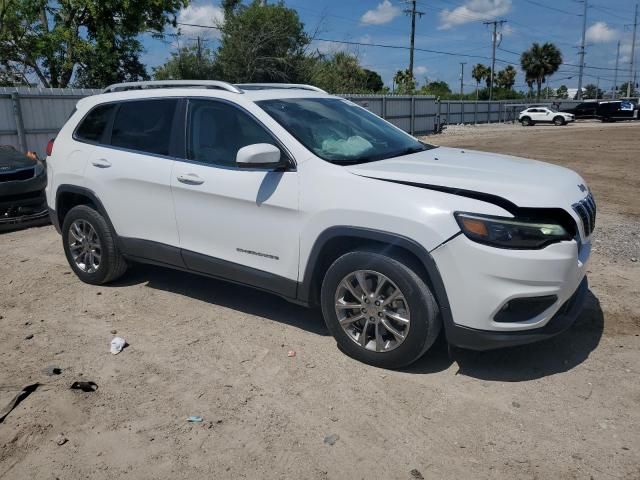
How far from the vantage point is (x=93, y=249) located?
214 inches

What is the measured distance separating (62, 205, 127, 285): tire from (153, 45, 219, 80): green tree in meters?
25.7

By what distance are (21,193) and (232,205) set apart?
17.7ft

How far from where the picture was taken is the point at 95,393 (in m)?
3.62

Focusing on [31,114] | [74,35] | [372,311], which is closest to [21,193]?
[372,311]

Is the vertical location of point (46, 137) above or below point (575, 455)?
above

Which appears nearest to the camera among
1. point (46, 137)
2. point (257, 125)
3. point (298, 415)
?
point (298, 415)

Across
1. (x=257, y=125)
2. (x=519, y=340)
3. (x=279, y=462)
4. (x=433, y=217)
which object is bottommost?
(x=279, y=462)

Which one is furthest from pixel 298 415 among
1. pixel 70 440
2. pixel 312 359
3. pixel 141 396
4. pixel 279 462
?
pixel 70 440

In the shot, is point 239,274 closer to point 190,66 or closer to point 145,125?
point 145,125

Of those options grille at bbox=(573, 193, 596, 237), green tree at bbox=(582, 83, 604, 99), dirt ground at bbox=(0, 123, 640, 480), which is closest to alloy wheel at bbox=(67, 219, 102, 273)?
dirt ground at bbox=(0, 123, 640, 480)

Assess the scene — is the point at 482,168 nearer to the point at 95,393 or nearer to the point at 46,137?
the point at 95,393

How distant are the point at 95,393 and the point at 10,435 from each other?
0.55 meters

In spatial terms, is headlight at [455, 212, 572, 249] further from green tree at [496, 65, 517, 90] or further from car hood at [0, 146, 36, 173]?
green tree at [496, 65, 517, 90]

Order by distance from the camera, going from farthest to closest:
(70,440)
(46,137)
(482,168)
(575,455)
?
(46,137), (482,168), (70,440), (575,455)
